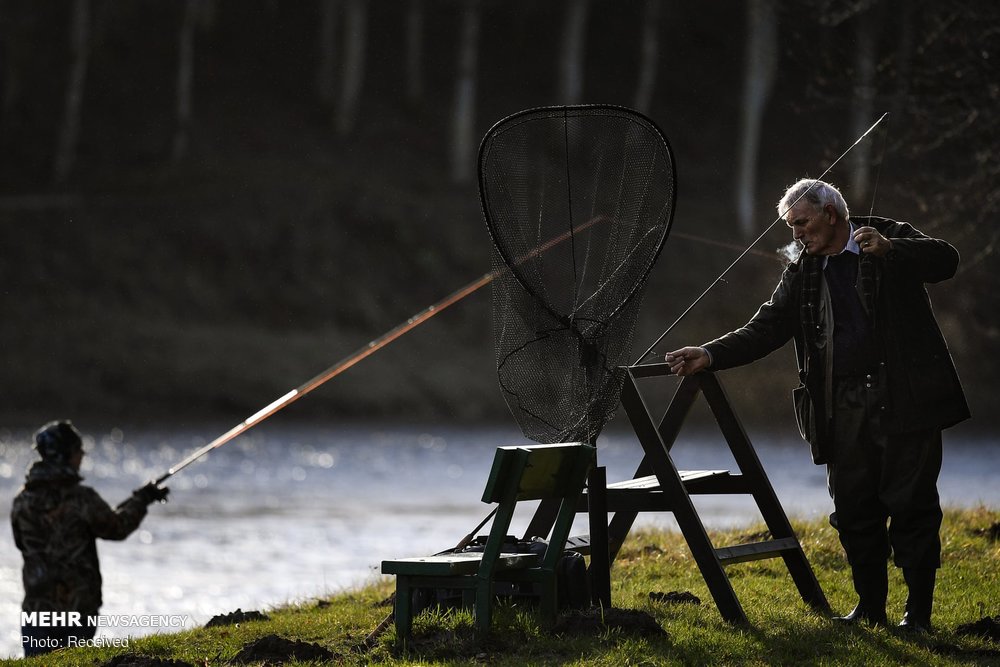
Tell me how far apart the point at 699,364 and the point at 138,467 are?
19521 mm

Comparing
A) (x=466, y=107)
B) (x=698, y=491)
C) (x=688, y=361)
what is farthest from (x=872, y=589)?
(x=466, y=107)

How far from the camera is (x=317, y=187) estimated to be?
125 ft

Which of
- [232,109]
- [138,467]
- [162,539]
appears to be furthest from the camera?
[232,109]

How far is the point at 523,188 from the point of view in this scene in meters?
7.24

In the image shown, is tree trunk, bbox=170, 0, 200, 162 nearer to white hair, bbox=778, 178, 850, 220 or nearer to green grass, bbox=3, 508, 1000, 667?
green grass, bbox=3, 508, 1000, 667

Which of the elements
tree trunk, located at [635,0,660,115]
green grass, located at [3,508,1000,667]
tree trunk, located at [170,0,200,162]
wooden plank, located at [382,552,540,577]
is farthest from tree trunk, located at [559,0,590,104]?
wooden plank, located at [382,552,540,577]

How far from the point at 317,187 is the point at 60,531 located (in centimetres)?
3125

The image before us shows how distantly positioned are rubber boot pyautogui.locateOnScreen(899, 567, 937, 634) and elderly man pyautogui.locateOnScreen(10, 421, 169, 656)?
165 inches

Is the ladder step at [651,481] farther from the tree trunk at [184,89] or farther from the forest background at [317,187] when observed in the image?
the tree trunk at [184,89]

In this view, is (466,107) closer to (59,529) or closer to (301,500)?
(301,500)

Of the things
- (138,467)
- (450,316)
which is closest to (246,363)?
(450,316)

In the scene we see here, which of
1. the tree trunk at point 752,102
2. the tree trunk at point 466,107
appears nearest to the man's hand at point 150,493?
the tree trunk at point 752,102

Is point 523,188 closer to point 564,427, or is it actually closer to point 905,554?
point 564,427

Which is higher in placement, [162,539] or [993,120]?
[993,120]
